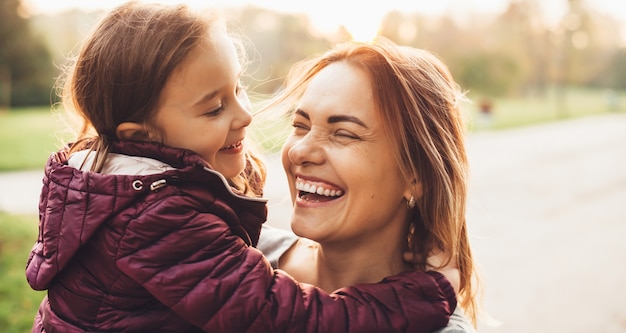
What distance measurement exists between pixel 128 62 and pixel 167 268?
613 mm

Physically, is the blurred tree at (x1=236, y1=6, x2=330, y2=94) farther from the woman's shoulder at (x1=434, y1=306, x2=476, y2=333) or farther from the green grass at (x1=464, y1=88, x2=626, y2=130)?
the woman's shoulder at (x1=434, y1=306, x2=476, y2=333)

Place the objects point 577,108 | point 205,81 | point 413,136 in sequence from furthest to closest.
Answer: point 577,108, point 413,136, point 205,81

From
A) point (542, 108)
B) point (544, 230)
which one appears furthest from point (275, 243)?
point (542, 108)

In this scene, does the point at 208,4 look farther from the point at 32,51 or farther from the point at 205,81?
the point at 32,51

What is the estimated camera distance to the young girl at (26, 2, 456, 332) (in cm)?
183

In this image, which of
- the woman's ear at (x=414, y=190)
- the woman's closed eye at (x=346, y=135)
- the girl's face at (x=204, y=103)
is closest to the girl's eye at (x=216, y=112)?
the girl's face at (x=204, y=103)

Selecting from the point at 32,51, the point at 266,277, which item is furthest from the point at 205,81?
the point at 32,51

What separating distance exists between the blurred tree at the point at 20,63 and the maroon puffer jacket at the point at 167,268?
28763 millimetres

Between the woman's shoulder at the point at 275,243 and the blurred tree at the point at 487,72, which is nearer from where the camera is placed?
the woman's shoulder at the point at 275,243

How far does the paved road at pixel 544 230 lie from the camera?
22.6 ft

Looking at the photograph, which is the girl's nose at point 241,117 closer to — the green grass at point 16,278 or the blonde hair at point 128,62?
the blonde hair at point 128,62

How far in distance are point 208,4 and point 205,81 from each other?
1.27 ft

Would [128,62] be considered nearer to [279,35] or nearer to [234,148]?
[234,148]

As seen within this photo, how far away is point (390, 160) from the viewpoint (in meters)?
2.32
